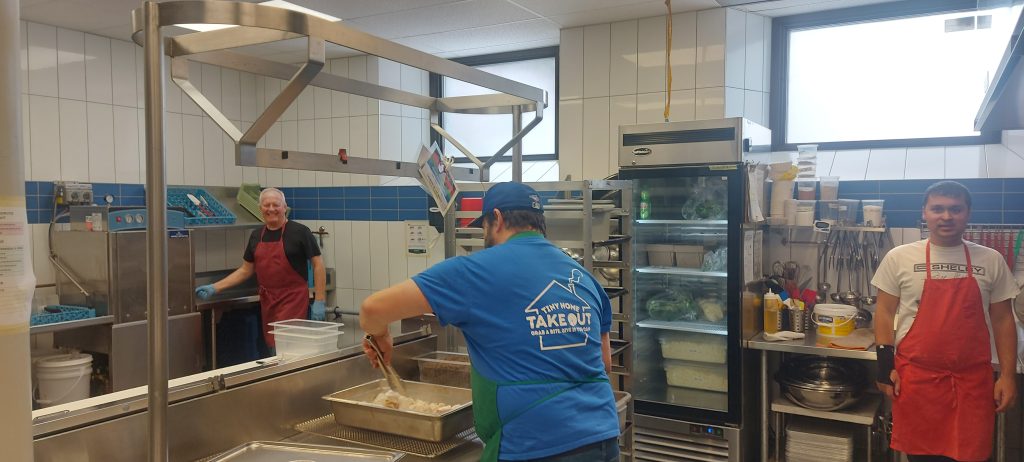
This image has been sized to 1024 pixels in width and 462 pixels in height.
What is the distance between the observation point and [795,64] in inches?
182

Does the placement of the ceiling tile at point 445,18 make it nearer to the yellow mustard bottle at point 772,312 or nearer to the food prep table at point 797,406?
the yellow mustard bottle at point 772,312

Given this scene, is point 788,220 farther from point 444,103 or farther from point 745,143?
point 444,103

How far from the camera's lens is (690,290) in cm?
431

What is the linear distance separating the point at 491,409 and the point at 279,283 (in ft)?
10.0

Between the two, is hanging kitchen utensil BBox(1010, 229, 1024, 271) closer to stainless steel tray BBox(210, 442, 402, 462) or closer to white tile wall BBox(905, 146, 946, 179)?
white tile wall BBox(905, 146, 946, 179)

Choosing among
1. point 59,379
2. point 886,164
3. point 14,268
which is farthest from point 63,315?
→ point 886,164

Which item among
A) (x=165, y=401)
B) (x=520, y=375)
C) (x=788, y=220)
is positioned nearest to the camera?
(x=165, y=401)

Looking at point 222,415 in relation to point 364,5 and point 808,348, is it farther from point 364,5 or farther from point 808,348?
point 808,348

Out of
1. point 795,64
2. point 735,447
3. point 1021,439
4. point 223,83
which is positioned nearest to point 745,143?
point 795,64

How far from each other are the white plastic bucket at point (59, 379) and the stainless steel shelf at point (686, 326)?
3203 millimetres

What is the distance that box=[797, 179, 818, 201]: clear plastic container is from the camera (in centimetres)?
421

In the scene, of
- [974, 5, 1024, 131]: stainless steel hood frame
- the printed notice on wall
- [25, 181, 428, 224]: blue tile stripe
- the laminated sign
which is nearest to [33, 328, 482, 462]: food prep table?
the laminated sign

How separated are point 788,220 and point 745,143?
1.97 ft

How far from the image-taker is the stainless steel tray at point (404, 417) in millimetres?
2080
